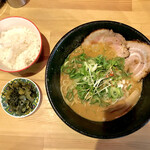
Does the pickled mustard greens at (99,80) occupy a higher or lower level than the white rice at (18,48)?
lower

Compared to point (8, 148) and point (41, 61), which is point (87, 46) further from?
point (8, 148)

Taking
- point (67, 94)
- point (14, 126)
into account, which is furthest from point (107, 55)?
point (14, 126)

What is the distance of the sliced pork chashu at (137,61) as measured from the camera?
157 centimetres

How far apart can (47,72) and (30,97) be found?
0.32 metres

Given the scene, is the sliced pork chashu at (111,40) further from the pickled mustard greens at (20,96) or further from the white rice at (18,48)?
the pickled mustard greens at (20,96)

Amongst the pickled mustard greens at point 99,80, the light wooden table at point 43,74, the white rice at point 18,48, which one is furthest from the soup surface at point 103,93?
the white rice at point 18,48

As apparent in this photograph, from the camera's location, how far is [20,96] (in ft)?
5.21

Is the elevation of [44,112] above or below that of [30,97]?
below

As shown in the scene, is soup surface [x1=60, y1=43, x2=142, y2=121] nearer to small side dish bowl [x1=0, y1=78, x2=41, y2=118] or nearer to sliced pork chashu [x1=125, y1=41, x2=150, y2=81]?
sliced pork chashu [x1=125, y1=41, x2=150, y2=81]

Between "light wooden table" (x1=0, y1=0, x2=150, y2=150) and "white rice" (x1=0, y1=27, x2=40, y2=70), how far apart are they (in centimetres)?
16

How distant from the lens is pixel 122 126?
1.47m

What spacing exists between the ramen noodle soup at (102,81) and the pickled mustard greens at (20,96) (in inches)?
12.3

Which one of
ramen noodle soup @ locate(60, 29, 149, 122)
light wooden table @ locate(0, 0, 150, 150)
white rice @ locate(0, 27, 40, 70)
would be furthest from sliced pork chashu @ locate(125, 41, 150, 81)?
white rice @ locate(0, 27, 40, 70)

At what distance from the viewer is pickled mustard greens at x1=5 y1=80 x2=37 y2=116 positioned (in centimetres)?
157
